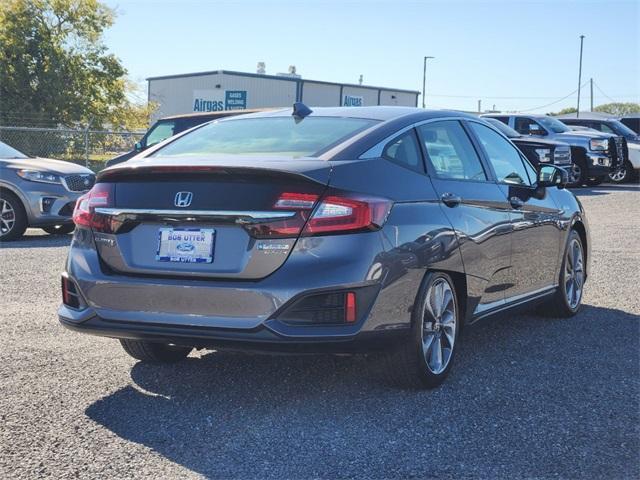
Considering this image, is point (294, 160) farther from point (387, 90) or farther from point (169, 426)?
point (387, 90)

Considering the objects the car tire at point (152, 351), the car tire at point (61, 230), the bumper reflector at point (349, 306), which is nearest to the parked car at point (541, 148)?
the car tire at point (61, 230)

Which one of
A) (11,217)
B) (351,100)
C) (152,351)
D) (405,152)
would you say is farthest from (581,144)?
(351,100)

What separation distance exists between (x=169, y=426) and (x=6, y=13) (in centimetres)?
4025

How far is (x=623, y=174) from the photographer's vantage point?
77.5ft

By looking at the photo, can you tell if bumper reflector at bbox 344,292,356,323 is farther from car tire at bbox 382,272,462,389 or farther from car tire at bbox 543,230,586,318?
car tire at bbox 543,230,586,318

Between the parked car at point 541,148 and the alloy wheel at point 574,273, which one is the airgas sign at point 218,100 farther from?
the alloy wheel at point 574,273

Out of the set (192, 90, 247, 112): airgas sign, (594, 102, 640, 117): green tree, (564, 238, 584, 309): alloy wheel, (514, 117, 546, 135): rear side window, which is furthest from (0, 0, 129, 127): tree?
(594, 102, 640, 117): green tree

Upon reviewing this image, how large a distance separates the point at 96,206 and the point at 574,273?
13.4ft

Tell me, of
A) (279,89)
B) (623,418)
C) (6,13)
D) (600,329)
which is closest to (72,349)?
(623,418)

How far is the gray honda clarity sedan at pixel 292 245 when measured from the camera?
3977 mm

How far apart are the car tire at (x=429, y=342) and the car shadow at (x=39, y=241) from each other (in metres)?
7.38

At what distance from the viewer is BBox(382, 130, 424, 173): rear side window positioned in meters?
4.60

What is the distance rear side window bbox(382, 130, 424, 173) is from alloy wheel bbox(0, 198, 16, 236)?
Answer: 26.8 ft

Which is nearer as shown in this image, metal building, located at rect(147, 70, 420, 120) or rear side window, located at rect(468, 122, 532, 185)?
rear side window, located at rect(468, 122, 532, 185)
